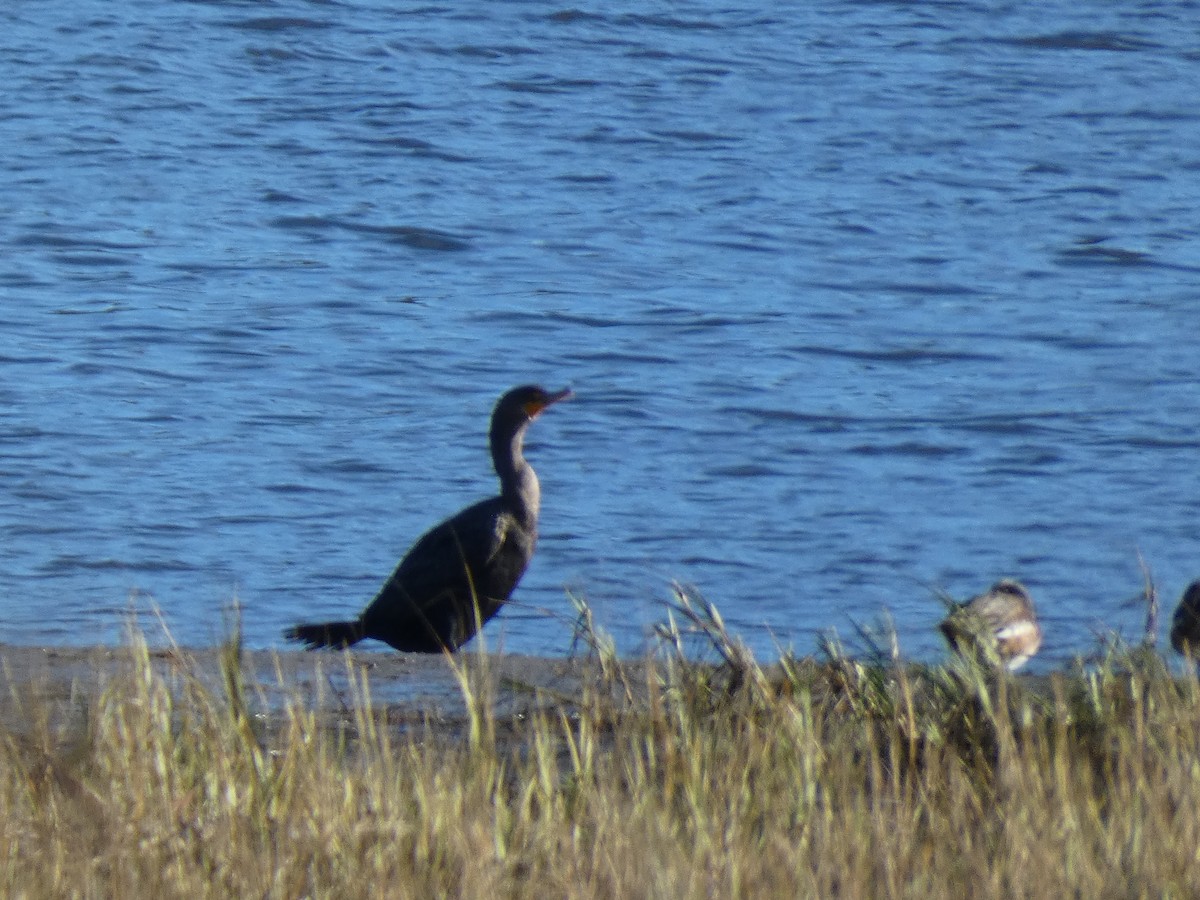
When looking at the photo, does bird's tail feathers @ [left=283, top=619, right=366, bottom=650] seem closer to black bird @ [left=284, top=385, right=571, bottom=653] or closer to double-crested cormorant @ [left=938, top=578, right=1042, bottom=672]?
black bird @ [left=284, top=385, right=571, bottom=653]

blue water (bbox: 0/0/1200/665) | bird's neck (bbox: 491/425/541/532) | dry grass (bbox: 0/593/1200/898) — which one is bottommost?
blue water (bbox: 0/0/1200/665)

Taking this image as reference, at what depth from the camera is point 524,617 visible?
8.46 meters

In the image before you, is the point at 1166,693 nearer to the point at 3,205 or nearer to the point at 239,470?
the point at 239,470

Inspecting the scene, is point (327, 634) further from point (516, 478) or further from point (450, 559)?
point (516, 478)

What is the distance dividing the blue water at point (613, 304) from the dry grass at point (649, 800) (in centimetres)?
102

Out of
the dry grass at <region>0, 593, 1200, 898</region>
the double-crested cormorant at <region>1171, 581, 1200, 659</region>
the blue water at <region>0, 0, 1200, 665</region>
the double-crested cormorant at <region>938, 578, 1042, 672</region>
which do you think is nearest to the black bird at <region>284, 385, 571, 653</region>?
the blue water at <region>0, 0, 1200, 665</region>

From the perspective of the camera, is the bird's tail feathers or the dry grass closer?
the dry grass

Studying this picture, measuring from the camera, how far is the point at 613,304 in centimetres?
1378

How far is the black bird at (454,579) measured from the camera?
7914 mm

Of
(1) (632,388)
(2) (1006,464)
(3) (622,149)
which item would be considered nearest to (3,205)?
(3) (622,149)

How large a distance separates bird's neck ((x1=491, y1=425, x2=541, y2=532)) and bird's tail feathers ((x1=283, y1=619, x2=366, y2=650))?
0.78m

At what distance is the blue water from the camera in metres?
9.23

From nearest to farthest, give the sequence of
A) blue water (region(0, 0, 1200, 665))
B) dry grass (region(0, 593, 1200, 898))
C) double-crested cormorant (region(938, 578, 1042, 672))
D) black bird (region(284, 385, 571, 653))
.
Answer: dry grass (region(0, 593, 1200, 898))
double-crested cormorant (region(938, 578, 1042, 672))
black bird (region(284, 385, 571, 653))
blue water (region(0, 0, 1200, 665))

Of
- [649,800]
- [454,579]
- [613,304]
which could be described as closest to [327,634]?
[454,579]
